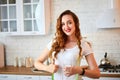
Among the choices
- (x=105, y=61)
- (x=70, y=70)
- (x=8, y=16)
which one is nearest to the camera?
(x=70, y=70)

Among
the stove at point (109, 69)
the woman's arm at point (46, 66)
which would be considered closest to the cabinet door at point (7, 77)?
the stove at point (109, 69)

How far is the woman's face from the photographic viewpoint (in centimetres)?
143

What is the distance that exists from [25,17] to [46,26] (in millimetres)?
396

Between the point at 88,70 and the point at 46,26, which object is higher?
the point at 46,26

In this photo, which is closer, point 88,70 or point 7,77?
point 88,70

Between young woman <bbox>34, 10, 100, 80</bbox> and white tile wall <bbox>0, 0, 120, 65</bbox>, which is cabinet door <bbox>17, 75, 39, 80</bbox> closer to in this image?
white tile wall <bbox>0, 0, 120, 65</bbox>

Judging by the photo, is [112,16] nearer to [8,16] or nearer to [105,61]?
[105,61]

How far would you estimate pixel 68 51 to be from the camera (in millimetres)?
1434

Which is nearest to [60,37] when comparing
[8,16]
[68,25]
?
[68,25]

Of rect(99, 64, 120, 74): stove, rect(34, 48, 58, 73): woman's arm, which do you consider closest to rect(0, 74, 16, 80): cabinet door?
rect(99, 64, 120, 74): stove

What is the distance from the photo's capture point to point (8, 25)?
352 cm

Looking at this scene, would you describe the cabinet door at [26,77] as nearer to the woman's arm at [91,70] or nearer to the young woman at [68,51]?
the young woman at [68,51]

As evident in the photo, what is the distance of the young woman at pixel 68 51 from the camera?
140 centimetres

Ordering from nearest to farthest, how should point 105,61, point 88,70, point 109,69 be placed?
1. point 88,70
2. point 109,69
3. point 105,61
